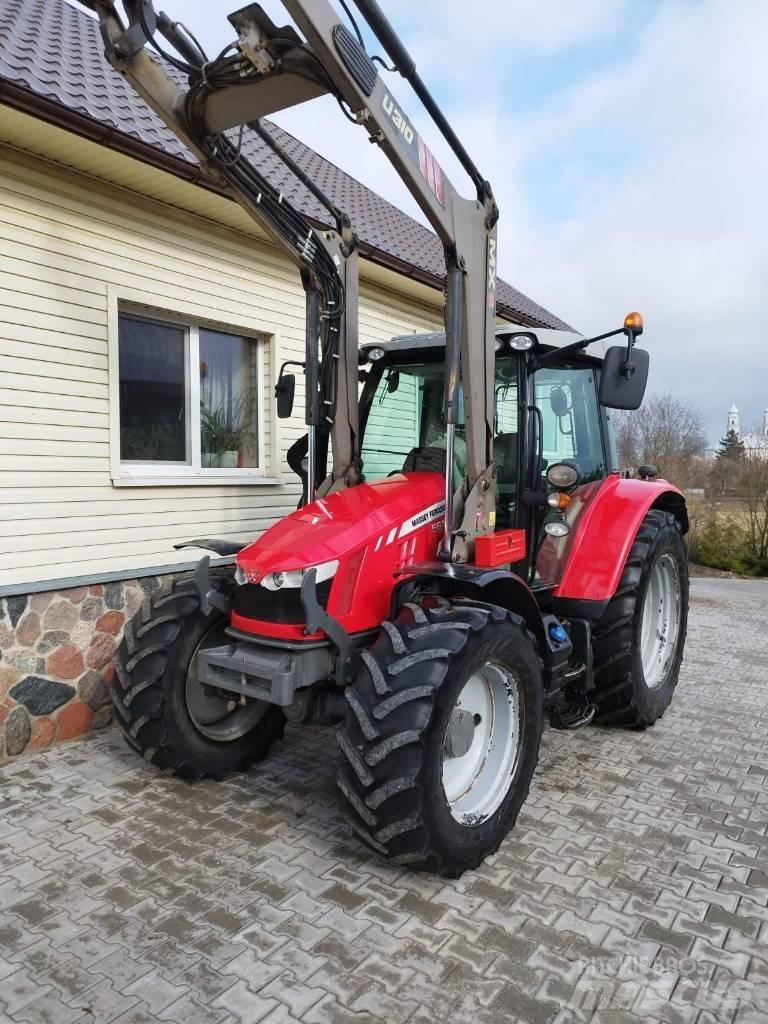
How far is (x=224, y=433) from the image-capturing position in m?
5.75

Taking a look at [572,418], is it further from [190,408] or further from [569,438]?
[190,408]

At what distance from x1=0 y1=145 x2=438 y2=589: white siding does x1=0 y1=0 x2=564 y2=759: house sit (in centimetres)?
1

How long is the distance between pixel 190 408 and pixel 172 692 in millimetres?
2535

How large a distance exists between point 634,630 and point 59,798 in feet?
10.5

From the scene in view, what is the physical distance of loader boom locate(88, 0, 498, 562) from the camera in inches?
101

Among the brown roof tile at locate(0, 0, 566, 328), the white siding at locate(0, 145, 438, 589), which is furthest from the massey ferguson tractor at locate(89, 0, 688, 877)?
the white siding at locate(0, 145, 438, 589)

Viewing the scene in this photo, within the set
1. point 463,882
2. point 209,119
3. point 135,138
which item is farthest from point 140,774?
point 135,138

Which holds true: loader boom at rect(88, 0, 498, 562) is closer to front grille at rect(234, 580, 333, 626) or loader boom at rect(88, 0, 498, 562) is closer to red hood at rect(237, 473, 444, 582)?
red hood at rect(237, 473, 444, 582)

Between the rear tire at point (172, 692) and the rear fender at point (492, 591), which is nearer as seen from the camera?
the rear fender at point (492, 591)

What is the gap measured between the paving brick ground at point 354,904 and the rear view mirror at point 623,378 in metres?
1.98

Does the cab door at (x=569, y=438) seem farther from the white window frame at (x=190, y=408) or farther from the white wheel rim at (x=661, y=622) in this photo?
the white window frame at (x=190, y=408)

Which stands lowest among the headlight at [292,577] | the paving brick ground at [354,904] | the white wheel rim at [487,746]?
the paving brick ground at [354,904]

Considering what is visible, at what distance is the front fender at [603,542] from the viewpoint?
4059 mm

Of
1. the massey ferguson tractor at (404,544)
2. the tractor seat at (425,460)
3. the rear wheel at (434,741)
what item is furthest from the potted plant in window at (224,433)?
the rear wheel at (434,741)
